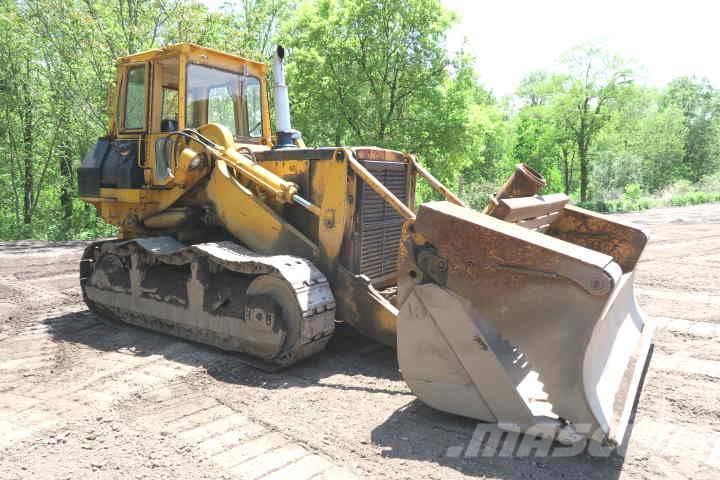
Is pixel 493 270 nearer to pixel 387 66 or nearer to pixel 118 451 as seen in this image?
pixel 118 451

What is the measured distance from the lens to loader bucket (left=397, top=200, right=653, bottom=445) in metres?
2.98

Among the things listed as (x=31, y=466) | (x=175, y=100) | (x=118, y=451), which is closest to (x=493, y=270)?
(x=118, y=451)

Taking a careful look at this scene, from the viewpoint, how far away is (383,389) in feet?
13.6

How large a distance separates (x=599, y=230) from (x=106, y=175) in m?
5.30

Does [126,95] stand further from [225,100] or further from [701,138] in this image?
[701,138]

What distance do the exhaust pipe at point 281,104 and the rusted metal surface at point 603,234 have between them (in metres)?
3.10

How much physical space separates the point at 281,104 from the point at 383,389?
3.54 meters

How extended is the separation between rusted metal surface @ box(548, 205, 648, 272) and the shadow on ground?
1.77 meters

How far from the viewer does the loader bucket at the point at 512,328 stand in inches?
117

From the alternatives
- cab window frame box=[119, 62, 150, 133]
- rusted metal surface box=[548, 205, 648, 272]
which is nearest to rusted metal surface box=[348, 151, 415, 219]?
rusted metal surface box=[548, 205, 648, 272]

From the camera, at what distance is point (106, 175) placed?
6391mm

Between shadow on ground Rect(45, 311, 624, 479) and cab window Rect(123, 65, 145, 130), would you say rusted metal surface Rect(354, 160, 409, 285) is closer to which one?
shadow on ground Rect(45, 311, 624, 479)

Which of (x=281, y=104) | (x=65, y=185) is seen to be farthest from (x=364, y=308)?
(x=65, y=185)

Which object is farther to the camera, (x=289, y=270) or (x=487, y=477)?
(x=289, y=270)
